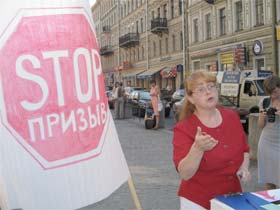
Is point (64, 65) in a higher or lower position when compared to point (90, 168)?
higher

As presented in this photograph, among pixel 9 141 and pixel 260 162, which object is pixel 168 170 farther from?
pixel 9 141

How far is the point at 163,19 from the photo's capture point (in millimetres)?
47281

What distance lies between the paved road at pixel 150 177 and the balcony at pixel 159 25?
115 ft

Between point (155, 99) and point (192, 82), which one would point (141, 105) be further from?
point (192, 82)

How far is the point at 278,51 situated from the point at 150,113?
46.1ft

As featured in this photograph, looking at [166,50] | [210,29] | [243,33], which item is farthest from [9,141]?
[166,50]

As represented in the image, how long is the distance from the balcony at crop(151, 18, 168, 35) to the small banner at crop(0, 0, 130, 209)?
4500 centimetres

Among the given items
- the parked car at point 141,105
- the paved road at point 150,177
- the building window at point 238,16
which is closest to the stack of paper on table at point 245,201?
the paved road at point 150,177

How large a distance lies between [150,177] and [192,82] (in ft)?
15.7

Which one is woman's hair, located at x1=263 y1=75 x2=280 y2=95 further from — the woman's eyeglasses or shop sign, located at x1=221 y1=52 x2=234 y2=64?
shop sign, located at x1=221 y1=52 x2=234 y2=64

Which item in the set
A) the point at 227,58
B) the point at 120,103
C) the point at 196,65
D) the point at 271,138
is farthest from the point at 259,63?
the point at 271,138

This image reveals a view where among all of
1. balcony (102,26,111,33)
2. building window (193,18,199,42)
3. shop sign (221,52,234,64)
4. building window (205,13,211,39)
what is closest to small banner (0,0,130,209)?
shop sign (221,52,234,64)

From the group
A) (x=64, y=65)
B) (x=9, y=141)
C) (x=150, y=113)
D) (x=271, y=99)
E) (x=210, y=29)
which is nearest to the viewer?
(x=9, y=141)

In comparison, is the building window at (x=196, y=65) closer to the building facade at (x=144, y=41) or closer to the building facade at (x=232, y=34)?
the building facade at (x=232, y=34)
